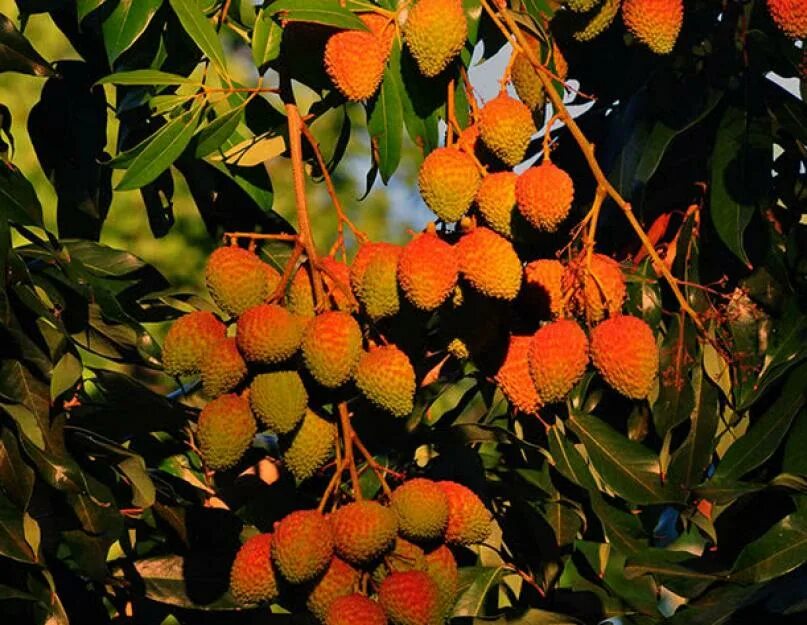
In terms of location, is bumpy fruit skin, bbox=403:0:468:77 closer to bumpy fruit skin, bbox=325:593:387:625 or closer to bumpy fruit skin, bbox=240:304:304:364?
bumpy fruit skin, bbox=240:304:304:364

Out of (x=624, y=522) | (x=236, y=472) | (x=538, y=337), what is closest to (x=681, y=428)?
(x=624, y=522)

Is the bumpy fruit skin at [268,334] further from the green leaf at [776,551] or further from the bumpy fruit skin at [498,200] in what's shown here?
the green leaf at [776,551]

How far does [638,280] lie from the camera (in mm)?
1555

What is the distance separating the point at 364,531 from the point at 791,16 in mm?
601

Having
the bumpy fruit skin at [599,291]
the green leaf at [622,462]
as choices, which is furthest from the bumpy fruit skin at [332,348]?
the green leaf at [622,462]

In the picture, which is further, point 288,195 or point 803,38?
point 288,195

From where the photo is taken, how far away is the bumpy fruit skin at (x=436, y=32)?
1.36m

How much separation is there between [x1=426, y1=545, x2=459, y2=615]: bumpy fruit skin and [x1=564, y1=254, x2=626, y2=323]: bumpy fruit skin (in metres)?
0.23

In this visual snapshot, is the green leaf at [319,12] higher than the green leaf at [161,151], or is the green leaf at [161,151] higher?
the green leaf at [319,12]

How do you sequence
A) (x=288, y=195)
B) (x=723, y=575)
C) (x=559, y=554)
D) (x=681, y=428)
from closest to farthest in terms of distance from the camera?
(x=723, y=575)
(x=559, y=554)
(x=681, y=428)
(x=288, y=195)

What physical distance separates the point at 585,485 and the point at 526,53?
1.30 ft

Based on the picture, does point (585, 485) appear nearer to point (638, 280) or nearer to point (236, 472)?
point (638, 280)

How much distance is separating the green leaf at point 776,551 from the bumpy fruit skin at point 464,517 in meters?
0.23

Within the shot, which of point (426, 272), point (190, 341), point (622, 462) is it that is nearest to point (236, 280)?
point (190, 341)
